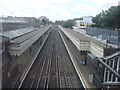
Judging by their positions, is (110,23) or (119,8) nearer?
(119,8)

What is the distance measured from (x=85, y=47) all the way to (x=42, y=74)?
3590 millimetres

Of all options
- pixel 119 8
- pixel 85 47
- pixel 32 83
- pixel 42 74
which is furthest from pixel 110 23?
pixel 32 83

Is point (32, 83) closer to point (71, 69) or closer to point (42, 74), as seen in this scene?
point (42, 74)

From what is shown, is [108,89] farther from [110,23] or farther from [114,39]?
[110,23]

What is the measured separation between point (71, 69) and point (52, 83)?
3.27 m

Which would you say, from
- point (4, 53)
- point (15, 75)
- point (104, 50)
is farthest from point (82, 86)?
point (4, 53)

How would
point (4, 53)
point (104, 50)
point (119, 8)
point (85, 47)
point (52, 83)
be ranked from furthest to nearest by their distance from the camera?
1. point (119, 8)
2. point (85, 47)
3. point (52, 83)
4. point (4, 53)
5. point (104, 50)

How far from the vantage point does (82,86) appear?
8734 mm

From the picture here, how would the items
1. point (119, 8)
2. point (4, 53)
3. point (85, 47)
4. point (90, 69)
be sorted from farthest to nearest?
point (119, 8) < point (90, 69) < point (85, 47) < point (4, 53)

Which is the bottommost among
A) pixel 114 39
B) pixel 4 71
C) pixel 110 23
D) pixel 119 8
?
pixel 4 71

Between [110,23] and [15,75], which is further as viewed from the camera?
[110,23]

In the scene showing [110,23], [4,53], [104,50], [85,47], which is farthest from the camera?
[110,23]

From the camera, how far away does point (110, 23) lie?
22359 millimetres

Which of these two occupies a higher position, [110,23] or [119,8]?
[119,8]
